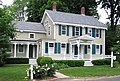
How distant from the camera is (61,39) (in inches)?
1331

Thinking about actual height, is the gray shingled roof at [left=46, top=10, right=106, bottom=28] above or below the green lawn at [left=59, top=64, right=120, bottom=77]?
above

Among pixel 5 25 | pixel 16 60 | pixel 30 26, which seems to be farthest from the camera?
pixel 30 26

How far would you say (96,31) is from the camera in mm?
37125

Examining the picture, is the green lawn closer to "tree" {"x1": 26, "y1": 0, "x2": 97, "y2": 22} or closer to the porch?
the porch

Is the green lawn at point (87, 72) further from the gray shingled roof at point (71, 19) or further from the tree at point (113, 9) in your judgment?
the tree at point (113, 9)

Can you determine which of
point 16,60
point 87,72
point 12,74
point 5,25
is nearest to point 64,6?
point 16,60

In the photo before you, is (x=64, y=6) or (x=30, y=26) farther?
(x=64, y=6)

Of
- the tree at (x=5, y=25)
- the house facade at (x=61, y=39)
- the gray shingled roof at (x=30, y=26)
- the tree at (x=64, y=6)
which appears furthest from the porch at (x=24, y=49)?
the tree at (x=5, y=25)

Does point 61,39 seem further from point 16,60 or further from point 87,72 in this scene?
point 87,72

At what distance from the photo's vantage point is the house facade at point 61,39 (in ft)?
108

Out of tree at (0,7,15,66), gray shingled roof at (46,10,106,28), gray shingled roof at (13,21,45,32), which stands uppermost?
gray shingled roof at (46,10,106,28)

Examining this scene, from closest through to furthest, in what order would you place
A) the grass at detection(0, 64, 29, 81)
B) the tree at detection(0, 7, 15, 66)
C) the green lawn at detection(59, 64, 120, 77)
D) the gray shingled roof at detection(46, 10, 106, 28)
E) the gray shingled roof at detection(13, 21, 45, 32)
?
the grass at detection(0, 64, 29, 81) → the tree at detection(0, 7, 15, 66) → the green lawn at detection(59, 64, 120, 77) → the gray shingled roof at detection(46, 10, 106, 28) → the gray shingled roof at detection(13, 21, 45, 32)

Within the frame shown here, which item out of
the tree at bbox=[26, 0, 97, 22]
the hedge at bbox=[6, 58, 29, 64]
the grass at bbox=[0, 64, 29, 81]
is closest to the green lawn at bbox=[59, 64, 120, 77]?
the grass at bbox=[0, 64, 29, 81]

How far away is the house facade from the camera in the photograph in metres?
32.9
